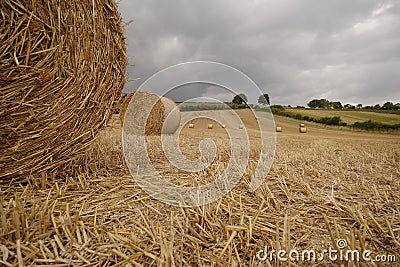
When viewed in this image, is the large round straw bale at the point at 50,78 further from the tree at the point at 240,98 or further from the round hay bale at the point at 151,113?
the round hay bale at the point at 151,113

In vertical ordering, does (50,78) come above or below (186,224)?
above

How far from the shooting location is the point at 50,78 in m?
1.59

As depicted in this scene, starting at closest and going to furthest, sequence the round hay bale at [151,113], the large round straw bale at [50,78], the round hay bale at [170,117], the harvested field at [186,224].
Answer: the harvested field at [186,224]
the large round straw bale at [50,78]
the round hay bale at [151,113]
the round hay bale at [170,117]

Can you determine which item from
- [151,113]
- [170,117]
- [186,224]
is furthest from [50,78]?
[170,117]

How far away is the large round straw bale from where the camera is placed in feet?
4.84

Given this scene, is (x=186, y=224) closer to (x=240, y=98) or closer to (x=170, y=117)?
(x=240, y=98)

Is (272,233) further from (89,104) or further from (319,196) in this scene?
(89,104)

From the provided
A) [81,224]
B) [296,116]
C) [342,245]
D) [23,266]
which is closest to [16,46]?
[81,224]

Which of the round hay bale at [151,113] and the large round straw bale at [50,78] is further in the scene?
the round hay bale at [151,113]

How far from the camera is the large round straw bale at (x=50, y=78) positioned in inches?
58.1

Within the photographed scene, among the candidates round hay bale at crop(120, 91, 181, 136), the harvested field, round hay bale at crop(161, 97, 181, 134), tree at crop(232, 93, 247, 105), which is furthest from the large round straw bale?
round hay bale at crop(161, 97, 181, 134)

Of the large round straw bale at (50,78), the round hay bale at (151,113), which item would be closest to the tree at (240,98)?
the large round straw bale at (50,78)

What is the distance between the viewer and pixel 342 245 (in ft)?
2.94

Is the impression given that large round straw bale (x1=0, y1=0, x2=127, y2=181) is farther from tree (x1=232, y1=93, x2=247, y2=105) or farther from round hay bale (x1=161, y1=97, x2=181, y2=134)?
round hay bale (x1=161, y1=97, x2=181, y2=134)
